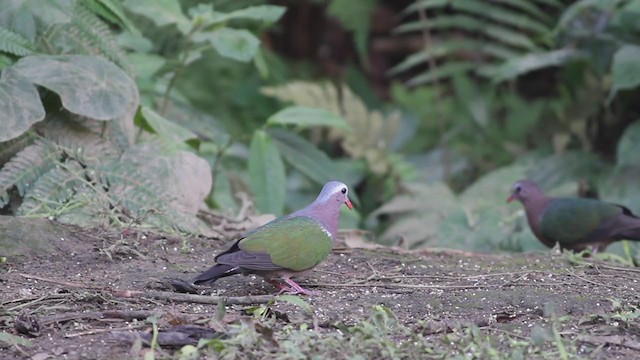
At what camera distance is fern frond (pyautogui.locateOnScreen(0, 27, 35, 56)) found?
449 centimetres

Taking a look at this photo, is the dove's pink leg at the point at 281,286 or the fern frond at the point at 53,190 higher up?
the dove's pink leg at the point at 281,286

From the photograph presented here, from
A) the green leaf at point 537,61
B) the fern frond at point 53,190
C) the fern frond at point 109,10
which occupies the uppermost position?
the green leaf at point 537,61

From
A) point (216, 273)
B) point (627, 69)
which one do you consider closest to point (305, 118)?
point (627, 69)

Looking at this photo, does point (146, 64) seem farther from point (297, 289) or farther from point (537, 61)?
point (537, 61)

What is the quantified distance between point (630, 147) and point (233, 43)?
2.56 meters

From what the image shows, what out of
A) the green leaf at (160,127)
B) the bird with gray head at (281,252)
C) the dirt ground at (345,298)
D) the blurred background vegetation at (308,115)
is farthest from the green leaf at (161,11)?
the bird with gray head at (281,252)

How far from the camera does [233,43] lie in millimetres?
5324

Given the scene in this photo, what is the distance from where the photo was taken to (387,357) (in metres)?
2.82

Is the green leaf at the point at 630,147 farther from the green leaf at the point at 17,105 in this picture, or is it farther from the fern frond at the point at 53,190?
the green leaf at the point at 17,105

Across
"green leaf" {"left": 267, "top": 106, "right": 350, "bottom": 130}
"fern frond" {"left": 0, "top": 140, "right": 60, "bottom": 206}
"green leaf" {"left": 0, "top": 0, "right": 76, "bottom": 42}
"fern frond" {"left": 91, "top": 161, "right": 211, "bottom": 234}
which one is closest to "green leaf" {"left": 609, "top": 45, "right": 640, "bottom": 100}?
"green leaf" {"left": 267, "top": 106, "right": 350, "bottom": 130}

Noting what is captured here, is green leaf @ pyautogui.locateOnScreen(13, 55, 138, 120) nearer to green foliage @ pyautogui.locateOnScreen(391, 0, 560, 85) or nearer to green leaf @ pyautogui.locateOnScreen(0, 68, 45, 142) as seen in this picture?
green leaf @ pyautogui.locateOnScreen(0, 68, 45, 142)

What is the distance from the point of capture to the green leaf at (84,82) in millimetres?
4480

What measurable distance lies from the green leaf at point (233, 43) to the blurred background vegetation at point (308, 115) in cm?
1

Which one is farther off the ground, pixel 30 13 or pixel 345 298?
pixel 30 13
